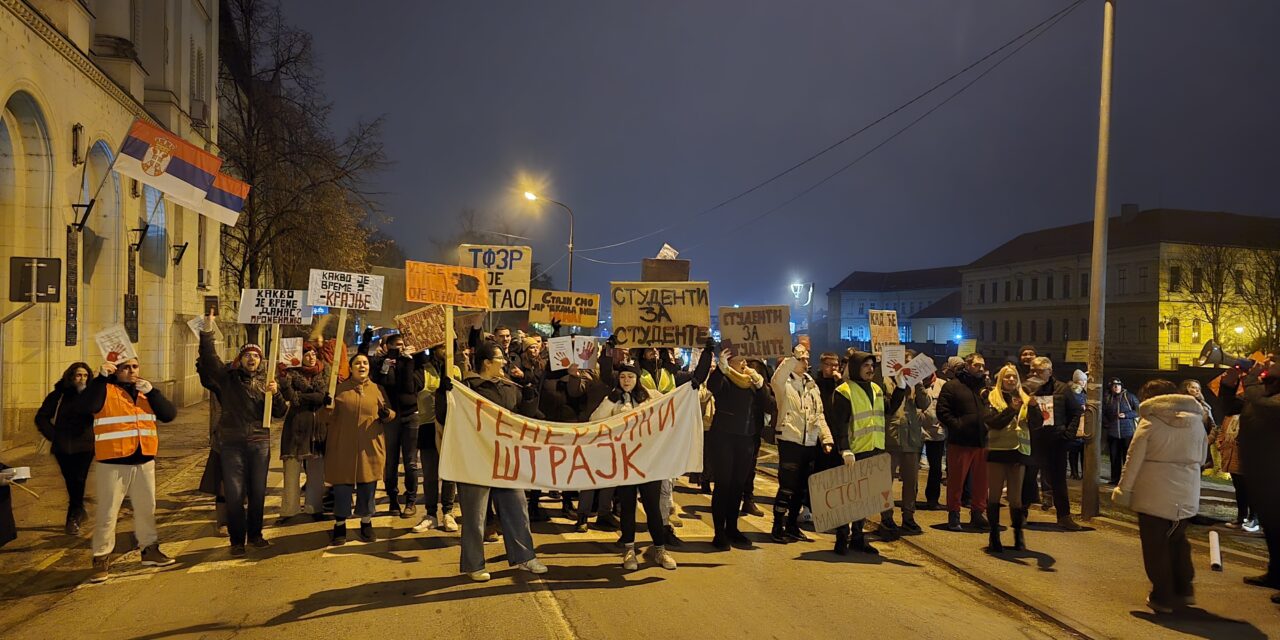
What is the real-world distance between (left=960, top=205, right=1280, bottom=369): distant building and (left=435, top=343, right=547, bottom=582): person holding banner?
64.1m

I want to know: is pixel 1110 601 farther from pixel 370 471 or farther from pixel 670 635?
pixel 370 471

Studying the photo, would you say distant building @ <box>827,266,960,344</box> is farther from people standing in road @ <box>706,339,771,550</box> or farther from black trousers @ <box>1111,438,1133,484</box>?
people standing in road @ <box>706,339,771,550</box>

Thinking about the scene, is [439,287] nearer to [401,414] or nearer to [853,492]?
[401,414]

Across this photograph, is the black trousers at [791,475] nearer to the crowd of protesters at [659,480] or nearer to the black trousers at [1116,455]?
the crowd of protesters at [659,480]

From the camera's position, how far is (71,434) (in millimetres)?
9266

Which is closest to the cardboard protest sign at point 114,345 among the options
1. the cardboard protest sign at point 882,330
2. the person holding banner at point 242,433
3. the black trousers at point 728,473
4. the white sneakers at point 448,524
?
the person holding banner at point 242,433

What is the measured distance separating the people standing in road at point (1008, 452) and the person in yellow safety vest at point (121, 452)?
807 cm

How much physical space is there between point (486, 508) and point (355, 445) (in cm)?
185

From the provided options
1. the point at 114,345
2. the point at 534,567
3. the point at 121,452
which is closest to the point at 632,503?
the point at 534,567

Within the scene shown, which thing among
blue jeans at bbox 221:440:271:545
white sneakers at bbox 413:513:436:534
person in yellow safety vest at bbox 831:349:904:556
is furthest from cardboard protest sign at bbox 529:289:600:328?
blue jeans at bbox 221:440:271:545

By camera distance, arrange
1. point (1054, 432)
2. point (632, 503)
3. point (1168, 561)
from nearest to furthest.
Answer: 1. point (1168, 561)
2. point (632, 503)
3. point (1054, 432)

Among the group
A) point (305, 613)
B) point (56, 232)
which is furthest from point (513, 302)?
point (56, 232)

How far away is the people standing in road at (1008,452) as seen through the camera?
8812 millimetres

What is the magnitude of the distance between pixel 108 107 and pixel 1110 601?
21.0 m
